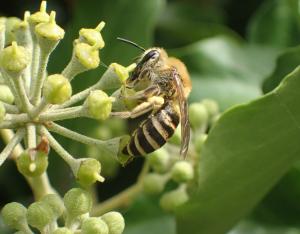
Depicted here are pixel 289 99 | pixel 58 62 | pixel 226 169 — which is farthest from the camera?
pixel 58 62

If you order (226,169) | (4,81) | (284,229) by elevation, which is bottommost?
(284,229)

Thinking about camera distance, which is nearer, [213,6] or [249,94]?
[249,94]

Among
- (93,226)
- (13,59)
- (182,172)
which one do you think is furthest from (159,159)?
(13,59)

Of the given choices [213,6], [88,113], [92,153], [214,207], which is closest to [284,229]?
[214,207]

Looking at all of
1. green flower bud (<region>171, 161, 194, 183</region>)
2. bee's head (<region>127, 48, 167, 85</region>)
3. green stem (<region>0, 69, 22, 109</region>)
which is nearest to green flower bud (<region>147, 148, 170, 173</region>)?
green flower bud (<region>171, 161, 194, 183</region>)

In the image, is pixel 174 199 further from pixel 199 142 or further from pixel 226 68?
pixel 226 68

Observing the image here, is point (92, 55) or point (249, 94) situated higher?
point (92, 55)

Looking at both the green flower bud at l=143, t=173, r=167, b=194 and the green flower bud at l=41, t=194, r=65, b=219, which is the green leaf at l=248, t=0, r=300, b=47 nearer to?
the green flower bud at l=143, t=173, r=167, b=194

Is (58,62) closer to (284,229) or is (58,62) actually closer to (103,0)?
(103,0)
